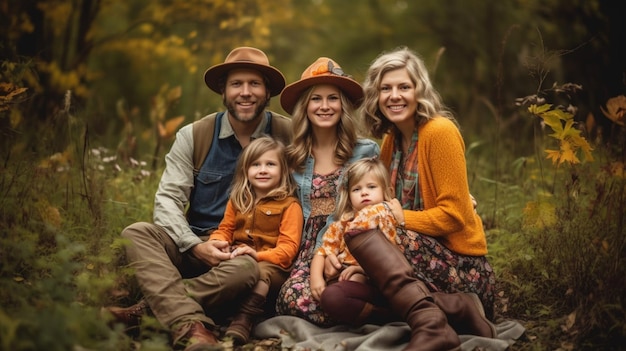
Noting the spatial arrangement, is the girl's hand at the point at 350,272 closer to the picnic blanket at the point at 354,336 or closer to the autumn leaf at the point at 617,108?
the picnic blanket at the point at 354,336

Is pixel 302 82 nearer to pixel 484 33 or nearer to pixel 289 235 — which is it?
pixel 289 235

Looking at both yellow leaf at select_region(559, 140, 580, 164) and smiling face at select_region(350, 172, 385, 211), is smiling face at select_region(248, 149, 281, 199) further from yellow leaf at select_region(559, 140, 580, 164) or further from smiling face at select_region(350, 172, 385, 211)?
yellow leaf at select_region(559, 140, 580, 164)

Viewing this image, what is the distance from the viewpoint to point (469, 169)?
5.50 meters

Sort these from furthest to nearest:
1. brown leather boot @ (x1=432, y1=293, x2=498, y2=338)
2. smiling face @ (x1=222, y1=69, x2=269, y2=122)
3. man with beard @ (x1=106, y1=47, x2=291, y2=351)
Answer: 1. smiling face @ (x1=222, y1=69, x2=269, y2=122)
2. man with beard @ (x1=106, y1=47, x2=291, y2=351)
3. brown leather boot @ (x1=432, y1=293, x2=498, y2=338)

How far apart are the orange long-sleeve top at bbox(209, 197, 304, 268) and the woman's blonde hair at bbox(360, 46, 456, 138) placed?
718 mm

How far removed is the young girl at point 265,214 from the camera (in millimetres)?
3621

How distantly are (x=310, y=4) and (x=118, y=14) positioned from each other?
13.1ft

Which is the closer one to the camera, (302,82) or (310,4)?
(302,82)

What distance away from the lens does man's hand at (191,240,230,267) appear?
11.6 ft

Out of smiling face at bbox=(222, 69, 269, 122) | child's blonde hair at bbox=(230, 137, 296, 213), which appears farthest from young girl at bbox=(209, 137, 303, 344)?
smiling face at bbox=(222, 69, 269, 122)

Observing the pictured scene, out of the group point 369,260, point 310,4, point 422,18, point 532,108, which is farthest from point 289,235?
point 310,4

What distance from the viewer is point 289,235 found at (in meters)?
3.67

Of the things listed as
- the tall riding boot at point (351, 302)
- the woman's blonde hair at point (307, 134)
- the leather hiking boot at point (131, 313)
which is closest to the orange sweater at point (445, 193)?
the tall riding boot at point (351, 302)

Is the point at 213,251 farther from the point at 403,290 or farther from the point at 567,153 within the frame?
the point at 567,153
